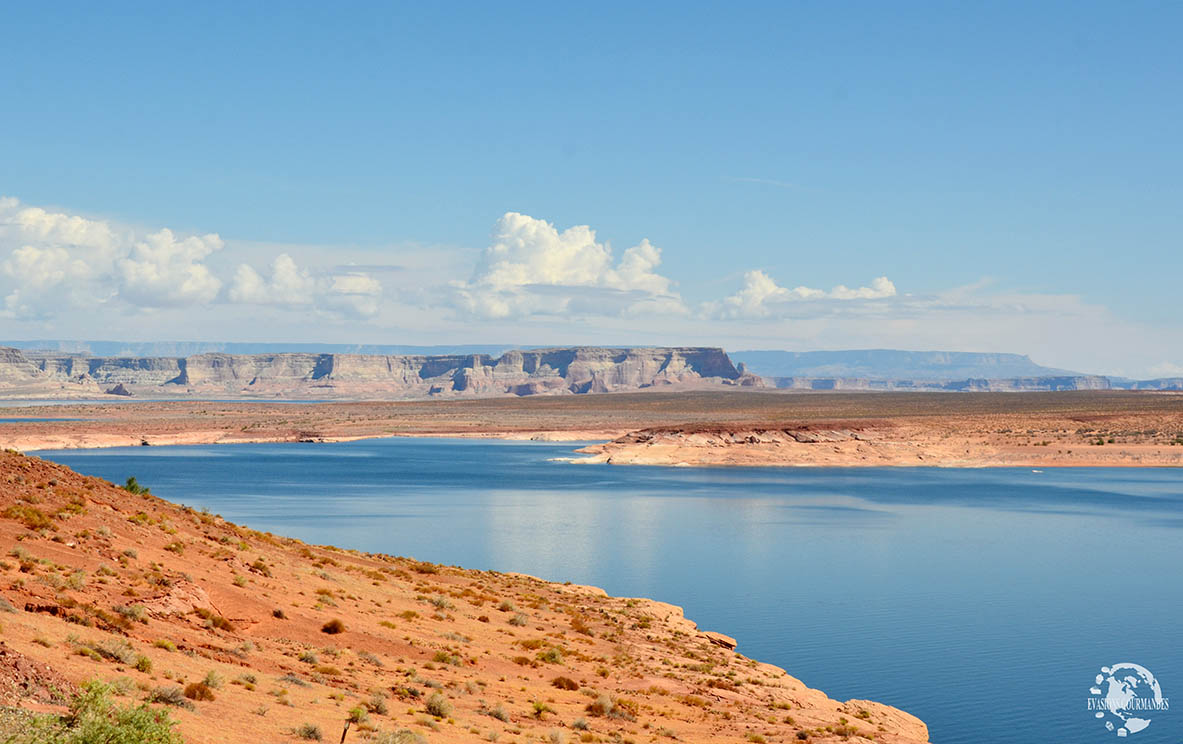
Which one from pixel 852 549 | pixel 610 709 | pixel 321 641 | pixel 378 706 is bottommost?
pixel 852 549

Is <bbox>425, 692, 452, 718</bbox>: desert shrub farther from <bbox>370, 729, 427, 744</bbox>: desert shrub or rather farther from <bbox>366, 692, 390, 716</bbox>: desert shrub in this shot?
<bbox>370, 729, 427, 744</bbox>: desert shrub

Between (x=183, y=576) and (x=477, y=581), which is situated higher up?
(x=183, y=576)

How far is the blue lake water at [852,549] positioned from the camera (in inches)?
1092

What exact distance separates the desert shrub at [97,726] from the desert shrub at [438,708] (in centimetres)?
Result: 641

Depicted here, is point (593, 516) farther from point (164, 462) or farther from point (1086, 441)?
point (1086, 441)

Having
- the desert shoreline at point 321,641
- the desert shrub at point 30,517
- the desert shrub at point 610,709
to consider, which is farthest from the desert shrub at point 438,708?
the desert shrub at point 30,517

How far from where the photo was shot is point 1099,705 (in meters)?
25.1

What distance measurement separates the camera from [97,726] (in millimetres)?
11078

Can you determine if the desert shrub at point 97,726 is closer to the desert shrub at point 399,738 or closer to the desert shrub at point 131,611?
the desert shrub at point 399,738

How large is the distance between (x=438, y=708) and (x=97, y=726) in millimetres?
8052

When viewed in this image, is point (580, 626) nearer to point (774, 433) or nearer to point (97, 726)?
point (97, 726)

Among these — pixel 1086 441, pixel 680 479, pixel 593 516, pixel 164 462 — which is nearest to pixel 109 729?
pixel 593 516

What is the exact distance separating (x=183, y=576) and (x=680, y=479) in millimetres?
68523

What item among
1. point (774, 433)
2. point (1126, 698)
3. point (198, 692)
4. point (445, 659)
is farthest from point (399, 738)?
point (774, 433)
